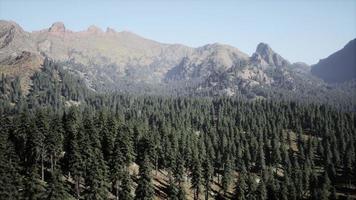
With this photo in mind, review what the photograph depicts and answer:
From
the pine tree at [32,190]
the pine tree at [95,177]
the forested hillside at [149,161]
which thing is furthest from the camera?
the forested hillside at [149,161]

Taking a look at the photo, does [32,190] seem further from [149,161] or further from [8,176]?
[149,161]

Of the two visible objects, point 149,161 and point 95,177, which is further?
point 149,161

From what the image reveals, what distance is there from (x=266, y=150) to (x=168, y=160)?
53.9 metres

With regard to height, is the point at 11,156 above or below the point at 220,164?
above

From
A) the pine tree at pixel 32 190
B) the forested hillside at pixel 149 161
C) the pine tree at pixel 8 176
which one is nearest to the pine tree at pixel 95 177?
the forested hillside at pixel 149 161

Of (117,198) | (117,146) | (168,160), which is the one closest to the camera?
(117,198)

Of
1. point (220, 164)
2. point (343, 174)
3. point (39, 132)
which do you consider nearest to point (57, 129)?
point (39, 132)

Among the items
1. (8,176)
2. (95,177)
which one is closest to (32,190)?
(8,176)

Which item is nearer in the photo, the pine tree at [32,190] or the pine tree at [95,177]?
the pine tree at [32,190]

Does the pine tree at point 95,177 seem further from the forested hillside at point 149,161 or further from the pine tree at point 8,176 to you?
the pine tree at point 8,176

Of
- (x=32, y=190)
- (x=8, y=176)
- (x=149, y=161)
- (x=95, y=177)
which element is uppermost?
(x=8, y=176)

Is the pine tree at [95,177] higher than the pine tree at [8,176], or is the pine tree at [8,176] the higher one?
the pine tree at [8,176]

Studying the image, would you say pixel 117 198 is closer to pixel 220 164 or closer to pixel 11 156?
pixel 11 156

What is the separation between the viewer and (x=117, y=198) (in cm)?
8300
